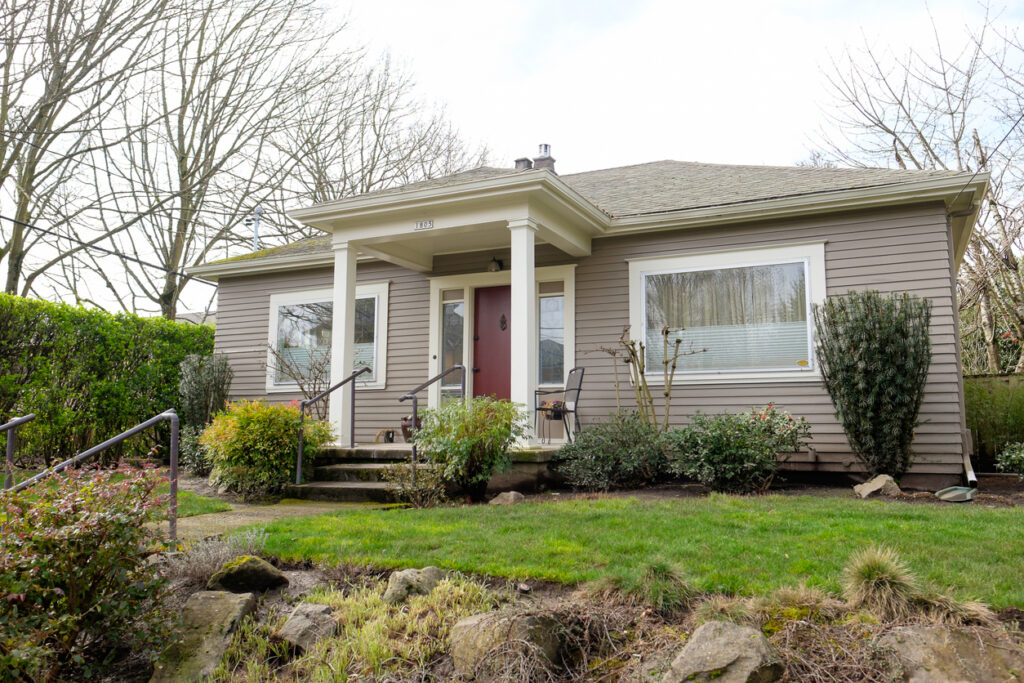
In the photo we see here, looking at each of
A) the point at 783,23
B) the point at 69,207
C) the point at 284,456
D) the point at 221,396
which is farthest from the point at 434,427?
the point at 69,207

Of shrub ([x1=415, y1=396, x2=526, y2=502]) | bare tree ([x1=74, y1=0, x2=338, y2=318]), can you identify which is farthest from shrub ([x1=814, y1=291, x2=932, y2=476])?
bare tree ([x1=74, y1=0, x2=338, y2=318])

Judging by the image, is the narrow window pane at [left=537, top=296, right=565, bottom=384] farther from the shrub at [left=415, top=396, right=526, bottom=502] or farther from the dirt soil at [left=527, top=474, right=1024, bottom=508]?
the shrub at [left=415, top=396, right=526, bottom=502]

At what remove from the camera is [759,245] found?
774 centimetres

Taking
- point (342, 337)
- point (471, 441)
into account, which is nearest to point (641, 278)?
point (471, 441)

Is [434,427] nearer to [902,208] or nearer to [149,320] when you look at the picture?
[902,208]

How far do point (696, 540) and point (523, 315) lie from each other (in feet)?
11.3

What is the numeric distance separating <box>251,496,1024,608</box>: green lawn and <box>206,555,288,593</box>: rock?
0.41 meters

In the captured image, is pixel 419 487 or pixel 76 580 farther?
pixel 419 487

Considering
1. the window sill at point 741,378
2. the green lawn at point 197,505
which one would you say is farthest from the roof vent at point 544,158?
the green lawn at point 197,505

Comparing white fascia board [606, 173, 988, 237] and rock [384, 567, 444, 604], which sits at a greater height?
white fascia board [606, 173, 988, 237]

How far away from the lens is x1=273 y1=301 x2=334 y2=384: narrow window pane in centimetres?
1005

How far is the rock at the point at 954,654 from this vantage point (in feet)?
7.91

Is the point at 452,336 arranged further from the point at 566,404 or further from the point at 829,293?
the point at 829,293

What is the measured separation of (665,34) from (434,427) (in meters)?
9.05
